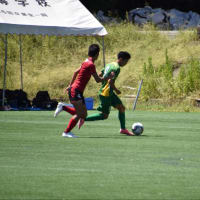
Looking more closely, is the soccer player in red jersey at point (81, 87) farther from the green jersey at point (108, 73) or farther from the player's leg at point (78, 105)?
the green jersey at point (108, 73)

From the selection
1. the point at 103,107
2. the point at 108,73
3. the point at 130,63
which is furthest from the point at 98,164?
the point at 130,63

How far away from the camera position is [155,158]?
32.1 feet

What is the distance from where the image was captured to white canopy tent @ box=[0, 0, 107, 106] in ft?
69.9

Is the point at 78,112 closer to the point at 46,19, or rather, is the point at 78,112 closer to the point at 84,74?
the point at 84,74

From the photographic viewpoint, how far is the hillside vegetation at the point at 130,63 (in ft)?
83.0

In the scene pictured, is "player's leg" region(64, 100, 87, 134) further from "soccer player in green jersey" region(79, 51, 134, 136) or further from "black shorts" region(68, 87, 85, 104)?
"soccer player in green jersey" region(79, 51, 134, 136)

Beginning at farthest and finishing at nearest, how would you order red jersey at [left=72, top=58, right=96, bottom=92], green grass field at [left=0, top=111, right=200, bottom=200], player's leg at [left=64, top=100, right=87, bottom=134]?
red jersey at [left=72, top=58, right=96, bottom=92] → player's leg at [left=64, top=100, right=87, bottom=134] → green grass field at [left=0, top=111, right=200, bottom=200]

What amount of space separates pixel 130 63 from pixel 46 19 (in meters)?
9.15

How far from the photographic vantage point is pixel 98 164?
9039 millimetres

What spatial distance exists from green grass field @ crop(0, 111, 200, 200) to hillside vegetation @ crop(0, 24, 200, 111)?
965cm

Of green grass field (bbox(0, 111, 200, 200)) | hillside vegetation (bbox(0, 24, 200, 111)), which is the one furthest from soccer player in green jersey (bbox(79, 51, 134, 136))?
hillside vegetation (bbox(0, 24, 200, 111))

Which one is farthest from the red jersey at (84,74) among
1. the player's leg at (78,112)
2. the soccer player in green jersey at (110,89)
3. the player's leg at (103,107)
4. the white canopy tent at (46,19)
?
the white canopy tent at (46,19)

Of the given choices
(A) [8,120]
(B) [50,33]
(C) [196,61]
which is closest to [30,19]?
(B) [50,33]

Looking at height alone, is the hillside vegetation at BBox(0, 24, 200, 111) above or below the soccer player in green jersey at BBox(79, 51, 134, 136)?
below
